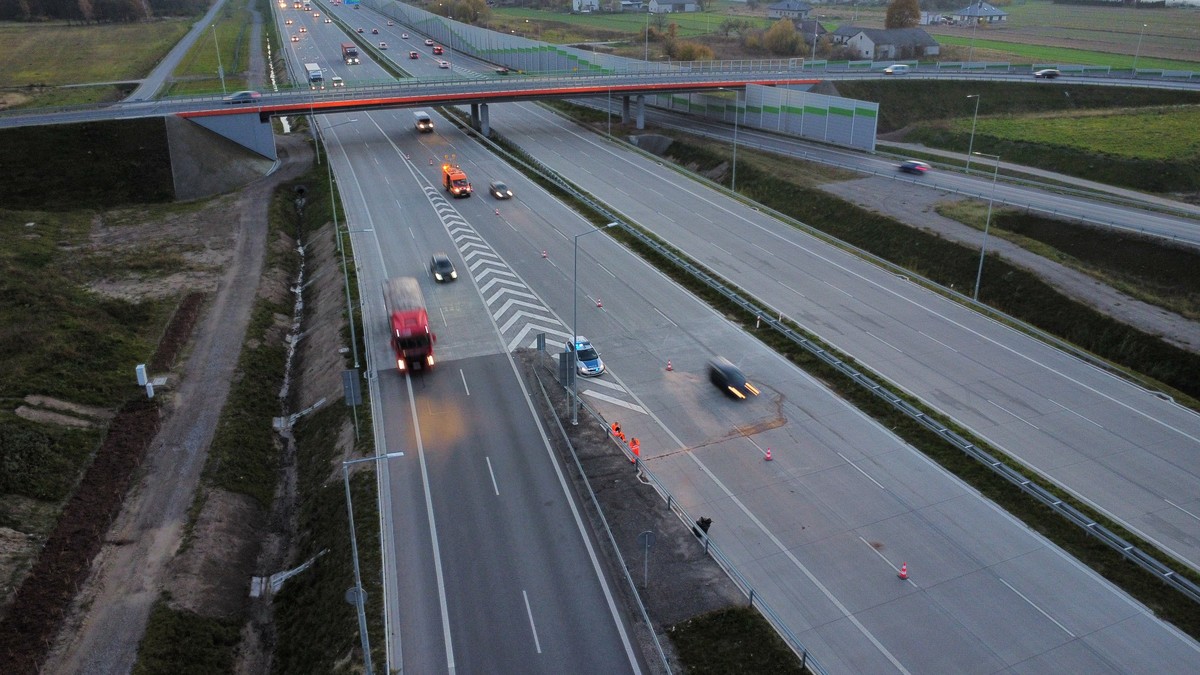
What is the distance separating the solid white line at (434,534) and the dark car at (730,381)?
13990mm

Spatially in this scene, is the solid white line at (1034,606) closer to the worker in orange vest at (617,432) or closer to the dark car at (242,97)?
the worker in orange vest at (617,432)

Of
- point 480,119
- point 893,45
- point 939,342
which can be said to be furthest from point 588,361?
point 893,45

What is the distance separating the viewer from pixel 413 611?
2484cm

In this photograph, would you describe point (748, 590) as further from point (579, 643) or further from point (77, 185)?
point (77, 185)

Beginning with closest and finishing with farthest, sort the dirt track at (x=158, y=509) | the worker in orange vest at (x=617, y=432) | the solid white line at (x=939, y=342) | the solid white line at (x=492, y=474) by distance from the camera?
the dirt track at (x=158, y=509)
the solid white line at (x=492, y=474)
the worker in orange vest at (x=617, y=432)
the solid white line at (x=939, y=342)

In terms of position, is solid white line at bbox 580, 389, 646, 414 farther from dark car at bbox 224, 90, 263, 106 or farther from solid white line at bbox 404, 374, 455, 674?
dark car at bbox 224, 90, 263, 106

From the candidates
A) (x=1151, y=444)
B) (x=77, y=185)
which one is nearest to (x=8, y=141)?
(x=77, y=185)

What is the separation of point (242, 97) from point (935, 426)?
71.8 meters

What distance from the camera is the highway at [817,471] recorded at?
23.8 m

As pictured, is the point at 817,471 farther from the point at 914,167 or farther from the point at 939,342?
the point at 914,167

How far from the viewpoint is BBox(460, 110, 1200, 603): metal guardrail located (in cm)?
2611

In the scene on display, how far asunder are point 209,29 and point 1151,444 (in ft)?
641

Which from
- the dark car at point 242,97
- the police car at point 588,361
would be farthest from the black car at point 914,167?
the dark car at point 242,97

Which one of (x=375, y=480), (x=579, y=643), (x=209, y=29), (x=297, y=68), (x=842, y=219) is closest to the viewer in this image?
(x=579, y=643)
